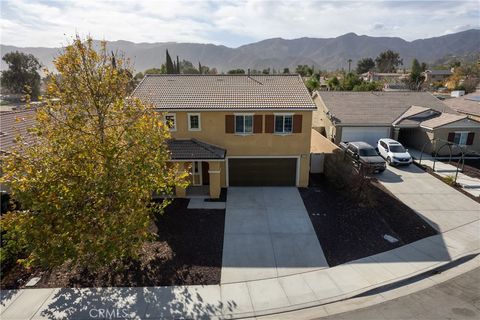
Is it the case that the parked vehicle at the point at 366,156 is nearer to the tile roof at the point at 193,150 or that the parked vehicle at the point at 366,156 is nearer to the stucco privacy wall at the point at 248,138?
the stucco privacy wall at the point at 248,138

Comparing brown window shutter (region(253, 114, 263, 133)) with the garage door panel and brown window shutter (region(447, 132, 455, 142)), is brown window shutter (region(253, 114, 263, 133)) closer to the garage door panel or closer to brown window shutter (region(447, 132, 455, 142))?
the garage door panel

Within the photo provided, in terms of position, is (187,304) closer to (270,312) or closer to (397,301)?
(270,312)

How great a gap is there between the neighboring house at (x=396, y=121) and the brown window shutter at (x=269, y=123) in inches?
399

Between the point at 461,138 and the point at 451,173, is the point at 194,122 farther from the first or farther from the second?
the point at 461,138

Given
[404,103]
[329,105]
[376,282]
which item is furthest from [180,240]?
[404,103]

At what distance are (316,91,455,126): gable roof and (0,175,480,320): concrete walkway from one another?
1535 cm

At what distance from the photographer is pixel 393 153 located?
72.6ft

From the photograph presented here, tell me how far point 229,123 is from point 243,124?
0.84 metres

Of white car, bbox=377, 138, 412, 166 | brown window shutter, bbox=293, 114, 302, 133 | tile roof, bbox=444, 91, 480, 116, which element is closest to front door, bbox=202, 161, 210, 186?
brown window shutter, bbox=293, 114, 302, 133

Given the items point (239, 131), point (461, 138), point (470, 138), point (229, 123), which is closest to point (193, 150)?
point (229, 123)

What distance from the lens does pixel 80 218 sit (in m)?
8.62

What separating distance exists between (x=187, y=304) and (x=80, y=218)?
13.9 ft

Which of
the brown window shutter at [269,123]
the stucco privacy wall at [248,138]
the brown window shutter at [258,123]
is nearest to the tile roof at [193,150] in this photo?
the stucco privacy wall at [248,138]

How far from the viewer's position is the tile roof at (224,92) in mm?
17047
